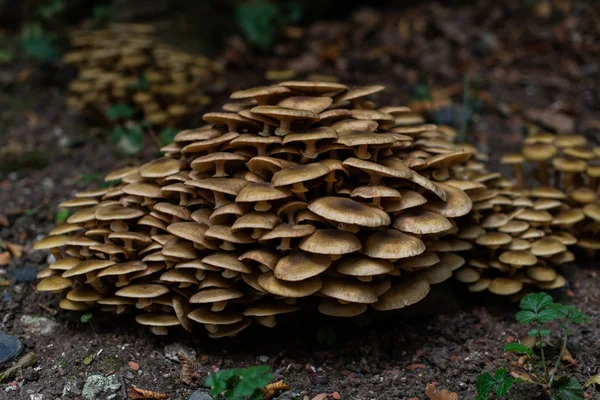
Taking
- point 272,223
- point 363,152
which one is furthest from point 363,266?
point 363,152

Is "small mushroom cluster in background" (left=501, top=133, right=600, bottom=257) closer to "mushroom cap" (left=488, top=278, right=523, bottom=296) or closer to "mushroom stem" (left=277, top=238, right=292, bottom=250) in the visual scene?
"mushroom cap" (left=488, top=278, right=523, bottom=296)

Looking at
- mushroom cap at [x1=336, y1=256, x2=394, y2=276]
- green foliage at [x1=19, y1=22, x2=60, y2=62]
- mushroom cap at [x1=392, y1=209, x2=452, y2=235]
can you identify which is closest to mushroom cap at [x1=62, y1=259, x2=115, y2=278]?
mushroom cap at [x1=336, y1=256, x2=394, y2=276]

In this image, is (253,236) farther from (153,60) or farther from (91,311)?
(153,60)

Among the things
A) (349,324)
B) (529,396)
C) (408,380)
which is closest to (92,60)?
(349,324)

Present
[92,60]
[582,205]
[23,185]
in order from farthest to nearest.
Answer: [92,60], [23,185], [582,205]

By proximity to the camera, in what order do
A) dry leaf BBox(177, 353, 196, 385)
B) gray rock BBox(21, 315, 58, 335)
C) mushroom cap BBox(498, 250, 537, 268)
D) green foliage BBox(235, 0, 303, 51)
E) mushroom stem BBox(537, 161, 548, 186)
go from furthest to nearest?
green foliage BBox(235, 0, 303, 51)
mushroom stem BBox(537, 161, 548, 186)
mushroom cap BBox(498, 250, 537, 268)
gray rock BBox(21, 315, 58, 335)
dry leaf BBox(177, 353, 196, 385)

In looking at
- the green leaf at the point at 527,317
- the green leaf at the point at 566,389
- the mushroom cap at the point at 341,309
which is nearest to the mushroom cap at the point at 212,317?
the mushroom cap at the point at 341,309
